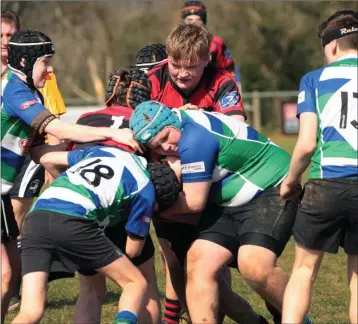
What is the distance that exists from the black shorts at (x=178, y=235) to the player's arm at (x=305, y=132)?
0.93 meters

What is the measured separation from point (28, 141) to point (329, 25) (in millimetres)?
1978

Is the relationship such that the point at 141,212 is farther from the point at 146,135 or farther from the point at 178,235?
the point at 178,235

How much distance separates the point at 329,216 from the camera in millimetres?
4930

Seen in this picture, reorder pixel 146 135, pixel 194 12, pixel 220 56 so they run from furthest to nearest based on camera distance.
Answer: pixel 194 12, pixel 220 56, pixel 146 135

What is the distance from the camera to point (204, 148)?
511 centimetres

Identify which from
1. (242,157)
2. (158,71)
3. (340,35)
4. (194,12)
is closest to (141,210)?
(242,157)

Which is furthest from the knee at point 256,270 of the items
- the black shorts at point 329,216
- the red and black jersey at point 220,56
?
the red and black jersey at point 220,56

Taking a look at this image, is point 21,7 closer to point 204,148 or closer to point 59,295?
point 59,295

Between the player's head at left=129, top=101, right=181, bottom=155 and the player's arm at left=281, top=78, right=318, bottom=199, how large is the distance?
2.25ft

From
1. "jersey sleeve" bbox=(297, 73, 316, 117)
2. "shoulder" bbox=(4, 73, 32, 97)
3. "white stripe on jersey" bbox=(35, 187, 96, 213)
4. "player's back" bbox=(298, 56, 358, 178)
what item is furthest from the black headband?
"shoulder" bbox=(4, 73, 32, 97)

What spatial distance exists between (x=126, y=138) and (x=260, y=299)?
2.83 m

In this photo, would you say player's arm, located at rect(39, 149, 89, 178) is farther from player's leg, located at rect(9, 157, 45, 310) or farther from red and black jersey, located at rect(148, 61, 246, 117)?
player's leg, located at rect(9, 157, 45, 310)

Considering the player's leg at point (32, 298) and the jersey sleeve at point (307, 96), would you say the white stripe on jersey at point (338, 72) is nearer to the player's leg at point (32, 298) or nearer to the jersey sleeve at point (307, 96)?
the jersey sleeve at point (307, 96)

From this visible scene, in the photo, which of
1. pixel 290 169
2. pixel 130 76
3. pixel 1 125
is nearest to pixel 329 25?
pixel 290 169
